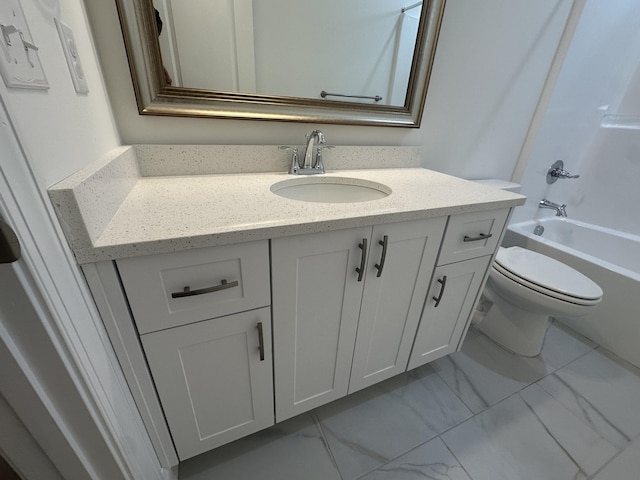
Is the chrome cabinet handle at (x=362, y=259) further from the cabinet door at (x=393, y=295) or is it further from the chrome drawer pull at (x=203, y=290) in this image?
the chrome drawer pull at (x=203, y=290)

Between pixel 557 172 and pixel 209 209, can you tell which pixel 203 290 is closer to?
pixel 209 209

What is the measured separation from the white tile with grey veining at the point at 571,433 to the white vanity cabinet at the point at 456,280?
1.35 ft

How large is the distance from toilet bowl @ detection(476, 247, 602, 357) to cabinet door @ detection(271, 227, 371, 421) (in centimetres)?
86

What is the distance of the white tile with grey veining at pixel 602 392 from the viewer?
1.04 metres

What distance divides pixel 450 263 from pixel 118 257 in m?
0.89

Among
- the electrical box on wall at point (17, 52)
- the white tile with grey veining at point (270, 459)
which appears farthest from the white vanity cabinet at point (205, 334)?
the electrical box on wall at point (17, 52)

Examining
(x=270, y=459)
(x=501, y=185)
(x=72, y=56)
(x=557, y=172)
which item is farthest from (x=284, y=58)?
(x=557, y=172)

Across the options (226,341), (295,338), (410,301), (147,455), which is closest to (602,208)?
(410,301)

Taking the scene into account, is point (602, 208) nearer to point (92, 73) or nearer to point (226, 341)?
point (226, 341)

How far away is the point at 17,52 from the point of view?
369 millimetres

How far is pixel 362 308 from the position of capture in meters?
0.81

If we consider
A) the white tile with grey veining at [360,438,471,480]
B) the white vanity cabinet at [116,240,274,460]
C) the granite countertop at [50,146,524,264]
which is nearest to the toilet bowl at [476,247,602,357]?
the granite countertop at [50,146,524,264]

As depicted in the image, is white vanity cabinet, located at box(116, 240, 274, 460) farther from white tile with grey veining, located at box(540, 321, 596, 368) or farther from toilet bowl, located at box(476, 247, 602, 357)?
white tile with grey veining, located at box(540, 321, 596, 368)

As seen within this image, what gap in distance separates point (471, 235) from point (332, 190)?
50cm
